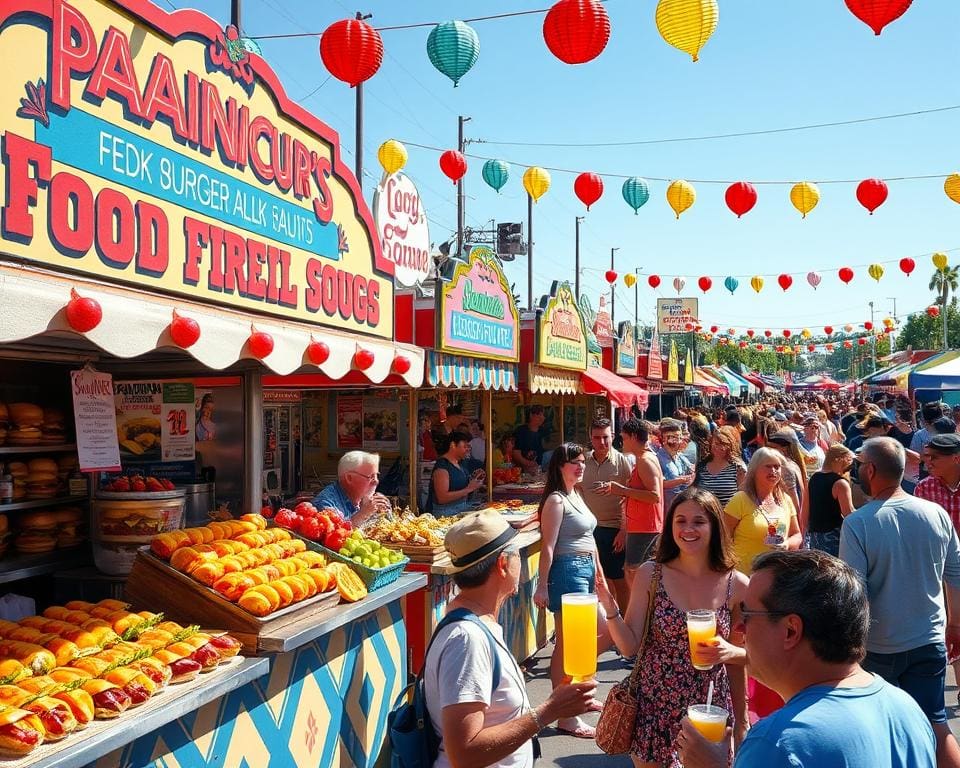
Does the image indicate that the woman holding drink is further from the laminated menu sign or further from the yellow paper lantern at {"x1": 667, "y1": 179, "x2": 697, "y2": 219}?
the yellow paper lantern at {"x1": 667, "y1": 179, "x2": 697, "y2": 219}

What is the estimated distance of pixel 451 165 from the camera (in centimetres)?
1227

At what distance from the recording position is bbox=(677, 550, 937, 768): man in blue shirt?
168cm

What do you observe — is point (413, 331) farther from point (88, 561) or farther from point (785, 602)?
point (785, 602)

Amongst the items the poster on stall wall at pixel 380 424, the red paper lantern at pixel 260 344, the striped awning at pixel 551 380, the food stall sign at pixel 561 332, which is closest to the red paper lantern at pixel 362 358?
the red paper lantern at pixel 260 344

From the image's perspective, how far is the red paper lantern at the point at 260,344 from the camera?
4082 millimetres

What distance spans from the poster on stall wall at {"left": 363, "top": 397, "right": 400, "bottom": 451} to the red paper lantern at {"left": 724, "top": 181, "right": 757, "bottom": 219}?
5.96 meters

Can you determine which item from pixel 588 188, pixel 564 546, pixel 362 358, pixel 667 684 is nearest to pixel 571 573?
pixel 564 546

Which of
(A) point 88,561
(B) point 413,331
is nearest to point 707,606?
(A) point 88,561

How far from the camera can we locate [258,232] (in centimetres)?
456

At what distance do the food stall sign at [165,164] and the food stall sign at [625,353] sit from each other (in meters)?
13.3

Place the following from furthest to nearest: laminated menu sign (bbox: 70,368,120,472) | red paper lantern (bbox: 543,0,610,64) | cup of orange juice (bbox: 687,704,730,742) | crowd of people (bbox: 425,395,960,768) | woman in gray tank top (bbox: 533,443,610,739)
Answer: red paper lantern (bbox: 543,0,610,64)
woman in gray tank top (bbox: 533,443,610,739)
laminated menu sign (bbox: 70,368,120,472)
cup of orange juice (bbox: 687,704,730,742)
crowd of people (bbox: 425,395,960,768)

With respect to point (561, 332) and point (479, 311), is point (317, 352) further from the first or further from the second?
point (561, 332)

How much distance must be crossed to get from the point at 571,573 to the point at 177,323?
10.5ft

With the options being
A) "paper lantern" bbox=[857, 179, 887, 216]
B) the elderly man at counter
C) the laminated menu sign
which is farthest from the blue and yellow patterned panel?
"paper lantern" bbox=[857, 179, 887, 216]
